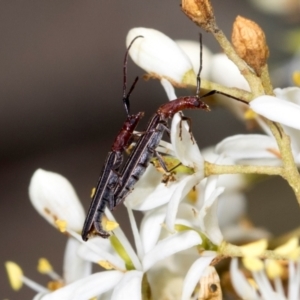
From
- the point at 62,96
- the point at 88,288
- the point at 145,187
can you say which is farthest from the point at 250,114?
the point at 62,96

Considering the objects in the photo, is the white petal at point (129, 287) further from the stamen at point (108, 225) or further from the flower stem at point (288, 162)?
the flower stem at point (288, 162)

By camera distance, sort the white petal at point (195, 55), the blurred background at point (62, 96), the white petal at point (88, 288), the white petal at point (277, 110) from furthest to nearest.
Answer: the blurred background at point (62, 96)
the white petal at point (195, 55)
the white petal at point (88, 288)
the white petal at point (277, 110)

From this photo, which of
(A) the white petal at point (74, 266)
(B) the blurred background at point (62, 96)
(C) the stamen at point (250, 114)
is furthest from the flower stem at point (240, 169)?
(B) the blurred background at point (62, 96)

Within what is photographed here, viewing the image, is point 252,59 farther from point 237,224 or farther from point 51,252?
point 51,252

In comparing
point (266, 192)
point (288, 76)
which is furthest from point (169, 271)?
point (266, 192)

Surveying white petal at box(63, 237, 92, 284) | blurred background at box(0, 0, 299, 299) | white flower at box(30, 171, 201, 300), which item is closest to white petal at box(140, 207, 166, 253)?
white flower at box(30, 171, 201, 300)

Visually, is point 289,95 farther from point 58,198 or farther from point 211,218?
point 58,198
